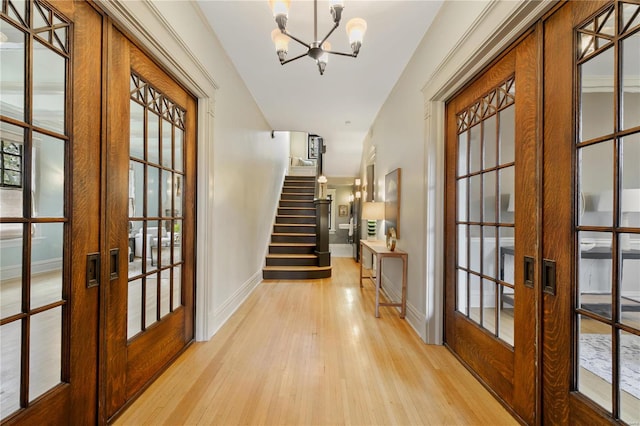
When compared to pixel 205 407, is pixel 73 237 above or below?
above

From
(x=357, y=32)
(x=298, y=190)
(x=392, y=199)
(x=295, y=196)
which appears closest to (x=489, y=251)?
(x=357, y=32)

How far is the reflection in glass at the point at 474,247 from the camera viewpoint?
6.83 feet

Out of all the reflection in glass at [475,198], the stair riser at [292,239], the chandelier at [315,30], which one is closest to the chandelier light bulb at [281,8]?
the chandelier at [315,30]

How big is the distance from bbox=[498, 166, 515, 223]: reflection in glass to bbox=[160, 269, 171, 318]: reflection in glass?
2.42 m

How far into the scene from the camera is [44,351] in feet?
4.04

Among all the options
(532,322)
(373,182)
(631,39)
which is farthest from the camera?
(373,182)

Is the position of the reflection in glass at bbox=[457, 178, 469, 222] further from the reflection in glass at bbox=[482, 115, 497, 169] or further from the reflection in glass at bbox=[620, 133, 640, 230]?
the reflection in glass at bbox=[620, 133, 640, 230]

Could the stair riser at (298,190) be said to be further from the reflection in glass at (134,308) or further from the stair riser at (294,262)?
the reflection in glass at (134,308)

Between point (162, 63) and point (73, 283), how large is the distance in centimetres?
153

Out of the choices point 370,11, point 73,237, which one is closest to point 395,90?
point 370,11

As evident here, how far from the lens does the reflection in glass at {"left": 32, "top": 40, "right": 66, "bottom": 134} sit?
1172mm

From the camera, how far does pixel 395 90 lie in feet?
12.1

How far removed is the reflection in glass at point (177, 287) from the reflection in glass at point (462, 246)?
Answer: 7.64 feet

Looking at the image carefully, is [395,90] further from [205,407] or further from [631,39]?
Answer: [205,407]
